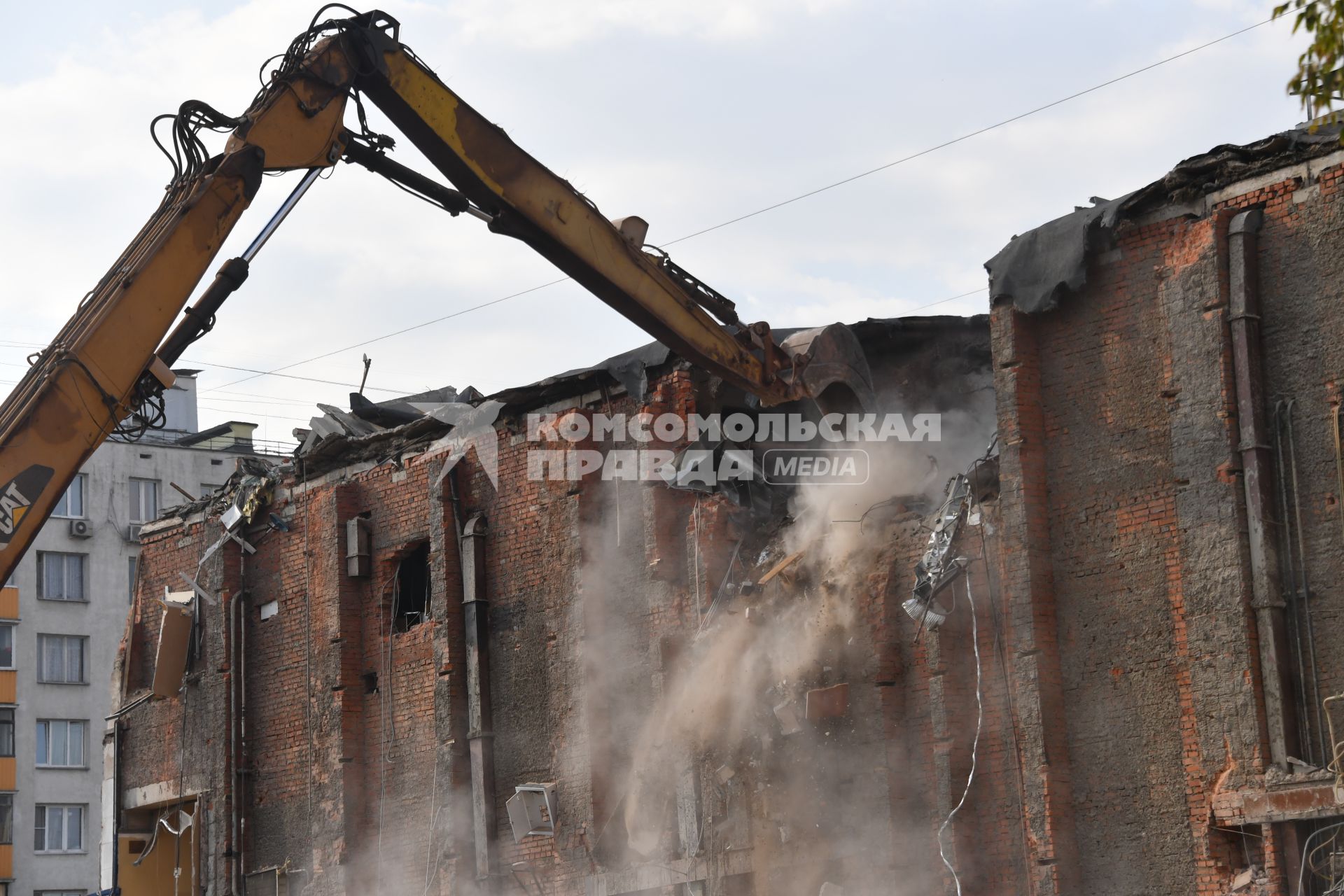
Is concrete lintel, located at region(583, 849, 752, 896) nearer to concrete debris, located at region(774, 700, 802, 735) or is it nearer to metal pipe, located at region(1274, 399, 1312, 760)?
concrete debris, located at region(774, 700, 802, 735)

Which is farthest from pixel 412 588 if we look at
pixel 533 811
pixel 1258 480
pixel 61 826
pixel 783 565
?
pixel 61 826

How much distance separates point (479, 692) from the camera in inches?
781

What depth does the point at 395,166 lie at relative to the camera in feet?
46.0

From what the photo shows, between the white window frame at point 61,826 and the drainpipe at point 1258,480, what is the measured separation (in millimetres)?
33950

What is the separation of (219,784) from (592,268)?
1098cm

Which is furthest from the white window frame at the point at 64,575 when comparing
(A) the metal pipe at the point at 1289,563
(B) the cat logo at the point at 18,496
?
(A) the metal pipe at the point at 1289,563

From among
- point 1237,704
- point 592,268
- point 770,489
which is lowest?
point 1237,704

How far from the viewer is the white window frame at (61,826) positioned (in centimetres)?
4016

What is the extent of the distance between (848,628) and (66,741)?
1187 inches

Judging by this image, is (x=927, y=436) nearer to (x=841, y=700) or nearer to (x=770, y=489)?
(x=770, y=489)

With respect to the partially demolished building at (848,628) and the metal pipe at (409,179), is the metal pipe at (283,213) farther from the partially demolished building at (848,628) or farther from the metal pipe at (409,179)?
the partially demolished building at (848,628)

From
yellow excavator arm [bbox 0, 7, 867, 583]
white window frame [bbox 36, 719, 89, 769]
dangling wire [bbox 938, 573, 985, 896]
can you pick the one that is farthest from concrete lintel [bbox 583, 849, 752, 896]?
white window frame [bbox 36, 719, 89, 769]

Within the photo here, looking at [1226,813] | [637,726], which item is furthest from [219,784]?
[1226,813]

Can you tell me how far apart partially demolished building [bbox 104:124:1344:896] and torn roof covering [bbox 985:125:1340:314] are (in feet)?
0.10
